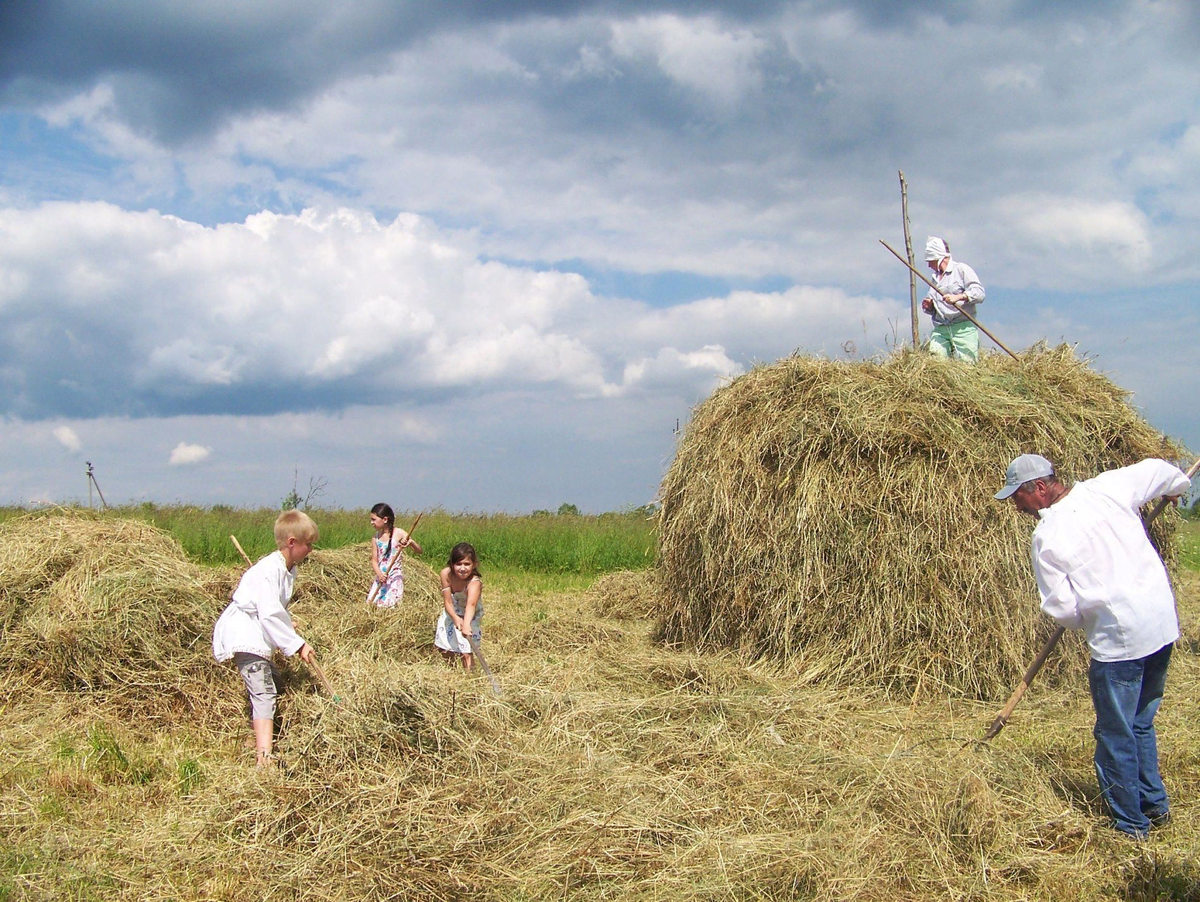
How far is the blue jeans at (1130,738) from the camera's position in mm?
4480

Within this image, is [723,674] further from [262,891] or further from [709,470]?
[262,891]

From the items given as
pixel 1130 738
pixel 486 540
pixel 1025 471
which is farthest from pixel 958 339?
pixel 486 540

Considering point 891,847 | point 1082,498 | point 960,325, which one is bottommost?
point 891,847

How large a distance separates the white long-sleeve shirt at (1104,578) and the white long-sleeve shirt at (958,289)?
4792 millimetres

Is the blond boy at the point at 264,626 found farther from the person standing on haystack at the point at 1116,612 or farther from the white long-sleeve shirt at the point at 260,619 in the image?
the person standing on haystack at the point at 1116,612

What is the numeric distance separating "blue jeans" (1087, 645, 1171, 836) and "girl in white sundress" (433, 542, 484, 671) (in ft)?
15.1

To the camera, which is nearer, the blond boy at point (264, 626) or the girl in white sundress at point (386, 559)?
the blond boy at point (264, 626)

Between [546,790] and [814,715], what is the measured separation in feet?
8.00

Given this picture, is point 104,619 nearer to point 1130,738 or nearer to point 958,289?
point 1130,738

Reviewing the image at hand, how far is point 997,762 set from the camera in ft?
16.8

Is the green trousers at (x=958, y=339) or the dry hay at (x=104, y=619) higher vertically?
the green trousers at (x=958, y=339)

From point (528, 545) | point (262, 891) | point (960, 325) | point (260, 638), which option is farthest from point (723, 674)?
point (528, 545)

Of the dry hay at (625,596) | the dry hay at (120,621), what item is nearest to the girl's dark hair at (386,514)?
the dry hay at (120,621)

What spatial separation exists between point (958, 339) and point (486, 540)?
10391mm
